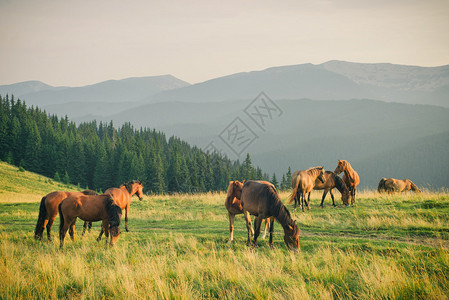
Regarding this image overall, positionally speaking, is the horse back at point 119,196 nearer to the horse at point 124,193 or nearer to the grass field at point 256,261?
the horse at point 124,193

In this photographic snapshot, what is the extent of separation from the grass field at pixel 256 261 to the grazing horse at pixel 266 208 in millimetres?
572

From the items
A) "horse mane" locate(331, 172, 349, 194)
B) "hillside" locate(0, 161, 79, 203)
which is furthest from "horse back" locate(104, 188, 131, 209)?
"hillside" locate(0, 161, 79, 203)

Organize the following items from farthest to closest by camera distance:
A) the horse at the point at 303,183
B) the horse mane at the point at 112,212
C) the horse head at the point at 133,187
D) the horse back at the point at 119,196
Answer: the horse at the point at 303,183 → the horse head at the point at 133,187 → the horse back at the point at 119,196 → the horse mane at the point at 112,212

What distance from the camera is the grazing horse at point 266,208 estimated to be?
387 inches

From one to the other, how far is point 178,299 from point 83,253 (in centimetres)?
564

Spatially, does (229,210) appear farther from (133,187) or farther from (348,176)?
(348,176)

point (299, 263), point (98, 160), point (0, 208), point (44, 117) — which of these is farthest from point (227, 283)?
point (44, 117)

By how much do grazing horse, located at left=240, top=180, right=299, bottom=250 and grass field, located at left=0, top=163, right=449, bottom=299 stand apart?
1.88ft

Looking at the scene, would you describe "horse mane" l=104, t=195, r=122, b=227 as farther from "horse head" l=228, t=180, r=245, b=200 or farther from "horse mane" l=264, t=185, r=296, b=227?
"horse mane" l=264, t=185, r=296, b=227

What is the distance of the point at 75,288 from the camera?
7.14 m

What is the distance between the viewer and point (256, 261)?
847 cm

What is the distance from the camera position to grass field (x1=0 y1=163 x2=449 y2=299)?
639 cm

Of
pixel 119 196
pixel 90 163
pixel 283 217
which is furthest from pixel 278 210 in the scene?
pixel 90 163

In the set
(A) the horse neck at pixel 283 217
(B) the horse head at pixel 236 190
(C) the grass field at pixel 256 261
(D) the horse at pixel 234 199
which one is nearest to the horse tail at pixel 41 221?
(C) the grass field at pixel 256 261
